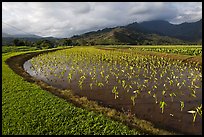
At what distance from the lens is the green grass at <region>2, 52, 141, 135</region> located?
24.6 feet

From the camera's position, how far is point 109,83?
14148 mm

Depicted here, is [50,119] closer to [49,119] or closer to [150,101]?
[49,119]

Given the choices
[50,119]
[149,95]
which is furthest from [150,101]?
[50,119]

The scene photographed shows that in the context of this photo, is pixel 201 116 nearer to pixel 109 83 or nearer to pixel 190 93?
pixel 190 93

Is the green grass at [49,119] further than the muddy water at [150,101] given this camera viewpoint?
No

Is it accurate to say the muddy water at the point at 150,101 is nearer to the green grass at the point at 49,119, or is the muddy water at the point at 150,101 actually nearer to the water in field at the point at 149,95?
the water in field at the point at 149,95

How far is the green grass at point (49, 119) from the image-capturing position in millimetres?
7484

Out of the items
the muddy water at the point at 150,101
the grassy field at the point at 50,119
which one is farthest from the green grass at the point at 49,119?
the muddy water at the point at 150,101

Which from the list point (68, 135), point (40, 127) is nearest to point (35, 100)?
point (40, 127)

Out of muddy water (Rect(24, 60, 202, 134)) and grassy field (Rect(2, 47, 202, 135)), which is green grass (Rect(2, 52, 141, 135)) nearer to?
grassy field (Rect(2, 47, 202, 135))

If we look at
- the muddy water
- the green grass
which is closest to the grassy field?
the green grass

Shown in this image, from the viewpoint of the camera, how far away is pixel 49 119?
27.3 feet

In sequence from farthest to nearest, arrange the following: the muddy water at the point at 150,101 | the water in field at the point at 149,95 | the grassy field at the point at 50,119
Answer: the water in field at the point at 149,95 < the muddy water at the point at 150,101 < the grassy field at the point at 50,119

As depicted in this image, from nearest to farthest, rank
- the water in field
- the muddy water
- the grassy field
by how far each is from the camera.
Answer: the grassy field < the muddy water < the water in field
